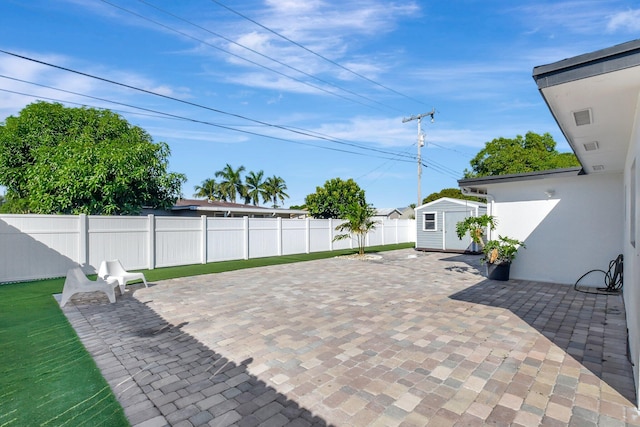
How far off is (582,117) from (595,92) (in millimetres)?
828

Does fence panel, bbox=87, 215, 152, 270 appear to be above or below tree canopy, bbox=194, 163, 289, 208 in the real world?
below

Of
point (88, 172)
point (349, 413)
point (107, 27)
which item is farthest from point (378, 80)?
point (349, 413)

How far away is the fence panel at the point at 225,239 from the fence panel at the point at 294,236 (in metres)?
2.34

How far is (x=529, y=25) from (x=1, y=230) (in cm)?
1482

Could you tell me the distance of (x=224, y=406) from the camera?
2.69 m

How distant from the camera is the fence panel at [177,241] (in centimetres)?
1085

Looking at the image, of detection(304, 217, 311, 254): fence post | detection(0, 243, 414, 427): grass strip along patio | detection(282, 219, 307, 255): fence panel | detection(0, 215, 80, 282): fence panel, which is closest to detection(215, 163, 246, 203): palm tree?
detection(304, 217, 311, 254): fence post

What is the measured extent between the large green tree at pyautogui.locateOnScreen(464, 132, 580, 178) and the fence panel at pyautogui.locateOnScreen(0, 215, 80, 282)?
1113 inches

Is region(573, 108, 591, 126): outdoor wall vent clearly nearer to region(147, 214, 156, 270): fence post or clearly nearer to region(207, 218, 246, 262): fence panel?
region(147, 214, 156, 270): fence post

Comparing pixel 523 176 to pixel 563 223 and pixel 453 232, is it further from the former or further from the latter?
pixel 453 232

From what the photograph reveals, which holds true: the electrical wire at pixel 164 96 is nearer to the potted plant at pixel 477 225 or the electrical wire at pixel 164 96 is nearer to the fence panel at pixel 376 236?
the fence panel at pixel 376 236

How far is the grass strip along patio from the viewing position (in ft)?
8.44

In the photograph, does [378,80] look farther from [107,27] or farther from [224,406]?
[224,406]

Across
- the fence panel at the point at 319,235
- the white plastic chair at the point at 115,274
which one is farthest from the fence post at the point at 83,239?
the fence panel at the point at 319,235
